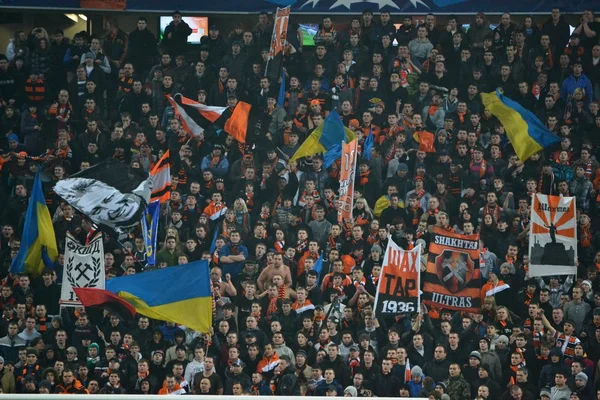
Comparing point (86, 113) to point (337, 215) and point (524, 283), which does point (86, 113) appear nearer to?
point (337, 215)

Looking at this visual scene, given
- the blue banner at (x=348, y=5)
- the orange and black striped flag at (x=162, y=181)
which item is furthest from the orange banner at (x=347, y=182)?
the blue banner at (x=348, y=5)

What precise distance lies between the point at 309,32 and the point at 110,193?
24.7ft

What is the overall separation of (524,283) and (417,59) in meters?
5.47

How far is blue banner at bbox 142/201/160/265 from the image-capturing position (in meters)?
19.0

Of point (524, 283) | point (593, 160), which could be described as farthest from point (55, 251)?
point (593, 160)

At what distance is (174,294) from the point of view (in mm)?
17641

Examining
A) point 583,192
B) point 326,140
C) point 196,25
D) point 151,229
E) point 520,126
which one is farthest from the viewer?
point 196,25

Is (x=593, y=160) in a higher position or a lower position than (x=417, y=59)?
lower

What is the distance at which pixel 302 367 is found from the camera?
1744 cm

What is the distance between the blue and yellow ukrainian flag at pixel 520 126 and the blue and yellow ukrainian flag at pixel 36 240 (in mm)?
7552

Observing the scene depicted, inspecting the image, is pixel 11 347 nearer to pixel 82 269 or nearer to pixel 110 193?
pixel 82 269

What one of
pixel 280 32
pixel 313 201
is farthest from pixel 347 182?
pixel 280 32

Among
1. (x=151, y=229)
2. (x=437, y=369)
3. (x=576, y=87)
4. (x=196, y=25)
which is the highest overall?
(x=196, y=25)

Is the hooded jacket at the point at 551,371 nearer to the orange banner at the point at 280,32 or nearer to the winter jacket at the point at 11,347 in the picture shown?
the winter jacket at the point at 11,347
